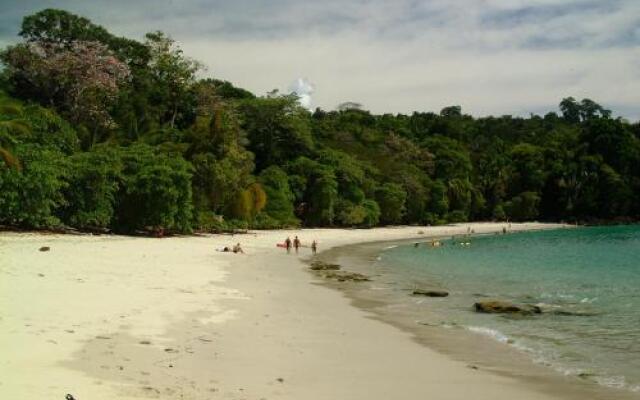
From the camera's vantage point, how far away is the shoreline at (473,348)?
9.21 metres

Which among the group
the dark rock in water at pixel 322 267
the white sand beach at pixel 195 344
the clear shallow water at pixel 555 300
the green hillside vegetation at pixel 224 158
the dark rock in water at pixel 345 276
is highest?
the green hillside vegetation at pixel 224 158

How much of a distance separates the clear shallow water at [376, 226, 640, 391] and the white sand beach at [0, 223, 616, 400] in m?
2.49

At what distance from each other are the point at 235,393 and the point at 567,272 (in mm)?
28116

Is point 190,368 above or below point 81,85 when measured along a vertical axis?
below

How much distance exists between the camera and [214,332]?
37.5ft

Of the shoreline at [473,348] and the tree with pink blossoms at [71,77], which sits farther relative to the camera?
the tree with pink blossoms at [71,77]

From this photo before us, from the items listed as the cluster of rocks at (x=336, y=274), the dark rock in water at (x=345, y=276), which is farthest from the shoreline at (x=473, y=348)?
the cluster of rocks at (x=336, y=274)

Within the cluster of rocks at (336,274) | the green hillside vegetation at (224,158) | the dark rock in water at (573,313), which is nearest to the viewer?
the dark rock in water at (573,313)

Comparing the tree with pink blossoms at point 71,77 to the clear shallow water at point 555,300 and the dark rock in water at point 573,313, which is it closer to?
the clear shallow water at point 555,300

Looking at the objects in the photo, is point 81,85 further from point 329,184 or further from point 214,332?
Result: point 214,332

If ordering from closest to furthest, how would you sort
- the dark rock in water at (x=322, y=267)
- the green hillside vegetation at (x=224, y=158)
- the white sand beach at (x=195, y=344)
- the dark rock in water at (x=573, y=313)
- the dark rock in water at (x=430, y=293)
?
the white sand beach at (x=195, y=344), the dark rock in water at (x=573, y=313), the dark rock in water at (x=430, y=293), the dark rock in water at (x=322, y=267), the green hillside vegetation at (x=224, y=158)

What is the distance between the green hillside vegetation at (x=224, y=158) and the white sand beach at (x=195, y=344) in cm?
1489

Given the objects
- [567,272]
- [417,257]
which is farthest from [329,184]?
[567,272]

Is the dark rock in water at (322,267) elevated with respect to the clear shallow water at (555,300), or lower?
elevated
